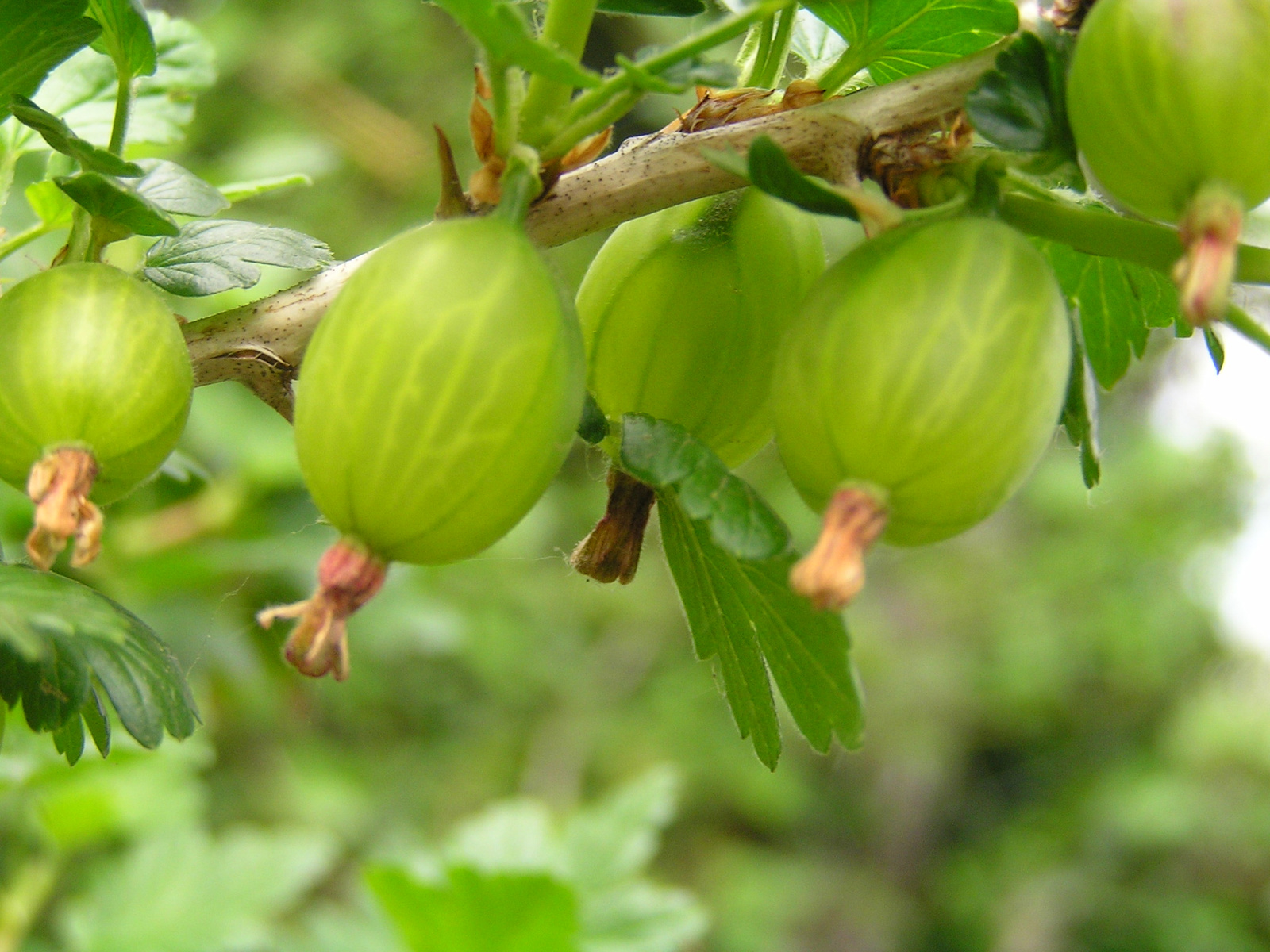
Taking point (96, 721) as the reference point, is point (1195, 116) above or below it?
above

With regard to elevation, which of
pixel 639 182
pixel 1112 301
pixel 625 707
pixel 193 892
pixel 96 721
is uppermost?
pixel 639 182

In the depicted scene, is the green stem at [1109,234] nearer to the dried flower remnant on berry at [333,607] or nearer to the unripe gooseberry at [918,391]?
the unripe gooseberry at [918,391]

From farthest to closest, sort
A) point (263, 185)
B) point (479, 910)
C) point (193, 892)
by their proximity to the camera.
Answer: point (193, 892) < point (479, 910) < point (263, 185)

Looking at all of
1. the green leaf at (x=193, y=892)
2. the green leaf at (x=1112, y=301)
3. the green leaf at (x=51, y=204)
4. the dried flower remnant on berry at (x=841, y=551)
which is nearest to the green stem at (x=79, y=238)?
the green leaf at (x=51, y=204)

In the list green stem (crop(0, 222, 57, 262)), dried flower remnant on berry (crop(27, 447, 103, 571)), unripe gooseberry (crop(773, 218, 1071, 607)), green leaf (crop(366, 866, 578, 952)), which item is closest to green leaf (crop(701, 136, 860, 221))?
unripe gooseberry (crop(773, 218, 1071, 607))

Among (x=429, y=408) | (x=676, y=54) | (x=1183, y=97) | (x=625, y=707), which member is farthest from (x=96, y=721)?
(x=625, y=707)

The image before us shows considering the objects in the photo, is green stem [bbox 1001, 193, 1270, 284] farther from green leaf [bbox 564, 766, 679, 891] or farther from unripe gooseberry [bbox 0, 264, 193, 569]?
green leaf [bbox 564, 766, 679, 891]

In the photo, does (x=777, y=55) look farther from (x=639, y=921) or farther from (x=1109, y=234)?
(x=639, y=921)
